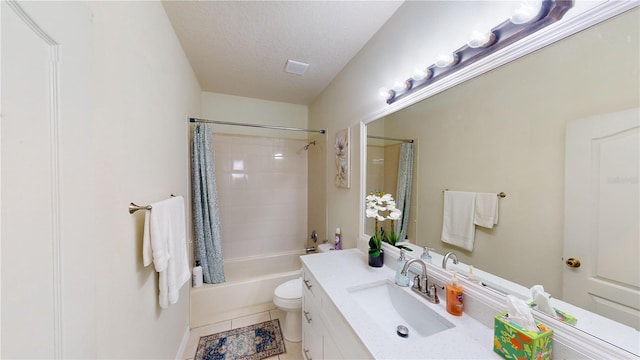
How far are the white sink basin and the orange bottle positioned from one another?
62 millimetres

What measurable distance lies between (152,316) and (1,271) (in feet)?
3.53

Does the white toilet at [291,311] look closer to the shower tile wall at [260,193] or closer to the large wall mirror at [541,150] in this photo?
the shower tile wall at [260,193]

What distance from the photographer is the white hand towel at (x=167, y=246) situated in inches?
39.0

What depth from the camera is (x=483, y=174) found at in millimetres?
923

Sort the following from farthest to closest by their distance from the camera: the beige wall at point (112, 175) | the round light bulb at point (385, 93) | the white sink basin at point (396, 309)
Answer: the round light bulb at point (385, 93), the white sink basin at point (396, 309), the beige wall at point (112, 175)

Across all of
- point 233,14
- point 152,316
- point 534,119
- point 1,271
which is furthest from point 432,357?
point 233,14

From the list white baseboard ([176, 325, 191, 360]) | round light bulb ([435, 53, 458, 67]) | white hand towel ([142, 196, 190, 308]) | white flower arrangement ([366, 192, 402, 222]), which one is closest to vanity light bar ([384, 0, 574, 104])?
round light bulb ([435, 53, 458, 67])

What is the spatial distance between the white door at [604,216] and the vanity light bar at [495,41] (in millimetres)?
345

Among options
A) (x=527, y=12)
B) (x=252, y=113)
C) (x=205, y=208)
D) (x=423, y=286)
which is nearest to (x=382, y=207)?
(x=423, y=286)

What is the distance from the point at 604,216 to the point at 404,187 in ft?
2.56

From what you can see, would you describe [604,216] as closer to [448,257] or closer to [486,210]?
[486,210]

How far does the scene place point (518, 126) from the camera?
0.79m

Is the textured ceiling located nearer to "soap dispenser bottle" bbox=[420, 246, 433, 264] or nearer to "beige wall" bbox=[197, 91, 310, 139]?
"beige wall" bbox=[197, 91, 310, 139]

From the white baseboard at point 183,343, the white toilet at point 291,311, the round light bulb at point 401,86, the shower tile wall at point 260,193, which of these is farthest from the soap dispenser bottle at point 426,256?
the shower tile wall at point 260,193
